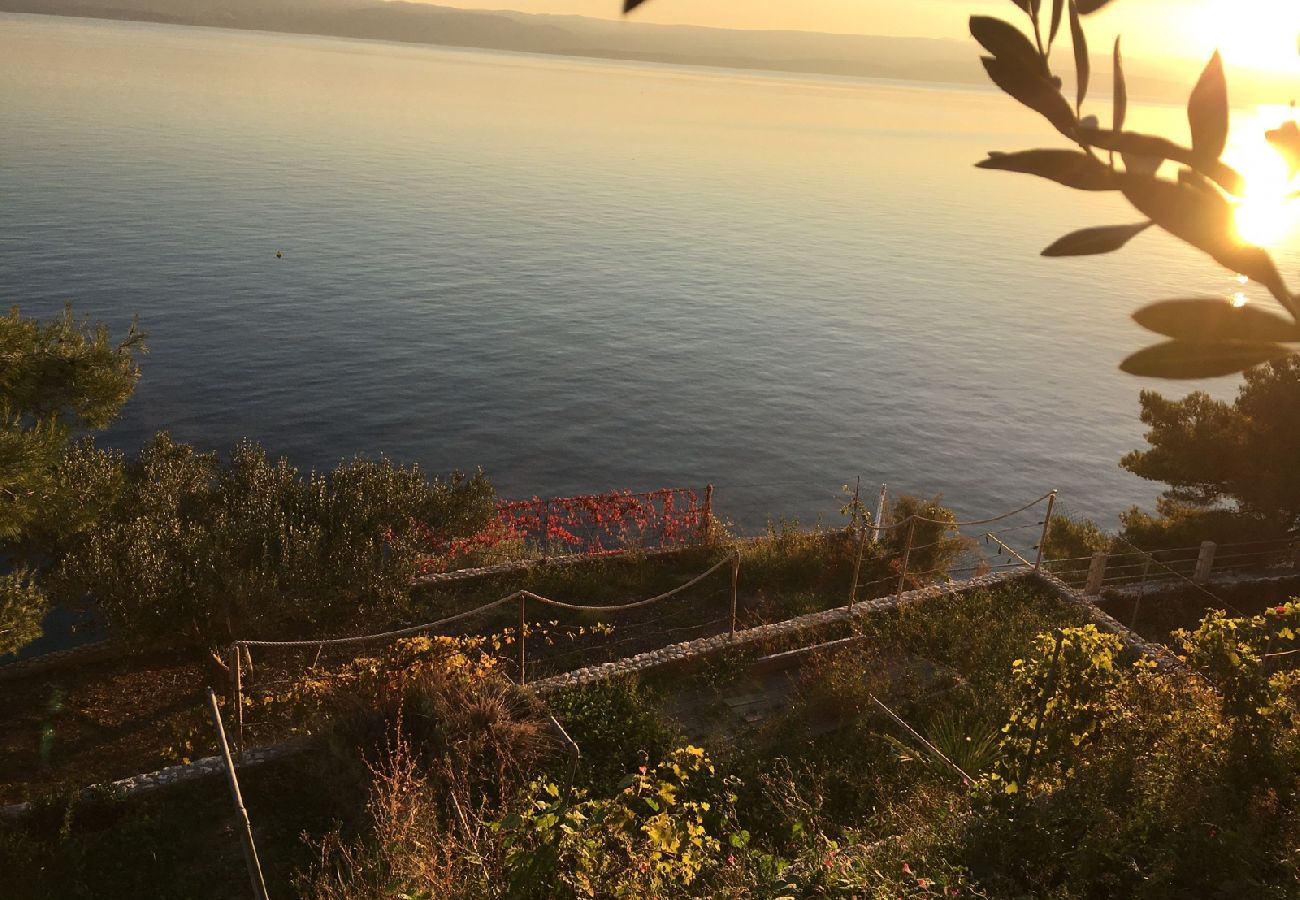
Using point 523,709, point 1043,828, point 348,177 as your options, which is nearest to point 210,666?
point 523,709

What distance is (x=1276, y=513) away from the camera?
20438 mm

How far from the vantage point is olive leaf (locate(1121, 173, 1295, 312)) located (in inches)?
43.0

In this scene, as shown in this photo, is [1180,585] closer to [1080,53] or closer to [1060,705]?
[1060,705]

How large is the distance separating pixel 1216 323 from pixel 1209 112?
265mm

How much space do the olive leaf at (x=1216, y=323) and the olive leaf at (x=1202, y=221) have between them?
6 centimetres

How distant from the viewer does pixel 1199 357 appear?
47.4 inches

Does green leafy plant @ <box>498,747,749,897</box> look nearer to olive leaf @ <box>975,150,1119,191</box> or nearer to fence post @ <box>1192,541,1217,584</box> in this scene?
olive leaf @ <box>975,150,1119,191</box>

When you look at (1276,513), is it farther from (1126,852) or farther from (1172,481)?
(1126,852)

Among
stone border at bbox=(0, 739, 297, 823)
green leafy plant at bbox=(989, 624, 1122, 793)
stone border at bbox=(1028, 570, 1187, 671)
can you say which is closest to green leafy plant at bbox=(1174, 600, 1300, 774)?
green leafy plant at bbox=(989, 624, 1122, 793)

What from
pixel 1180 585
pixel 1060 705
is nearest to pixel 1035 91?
pixel 1060 705

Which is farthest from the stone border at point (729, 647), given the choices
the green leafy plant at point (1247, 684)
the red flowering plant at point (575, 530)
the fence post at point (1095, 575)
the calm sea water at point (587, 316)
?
the calm sea water at point (587, 316)

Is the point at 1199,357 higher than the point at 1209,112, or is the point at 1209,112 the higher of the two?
the point at 1209,112

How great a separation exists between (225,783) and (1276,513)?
21059mm

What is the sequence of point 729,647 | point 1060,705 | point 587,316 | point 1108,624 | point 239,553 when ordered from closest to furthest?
point 1060,705 < point 729,647 < point 239,553 < point 1108,624 < point 587,316
